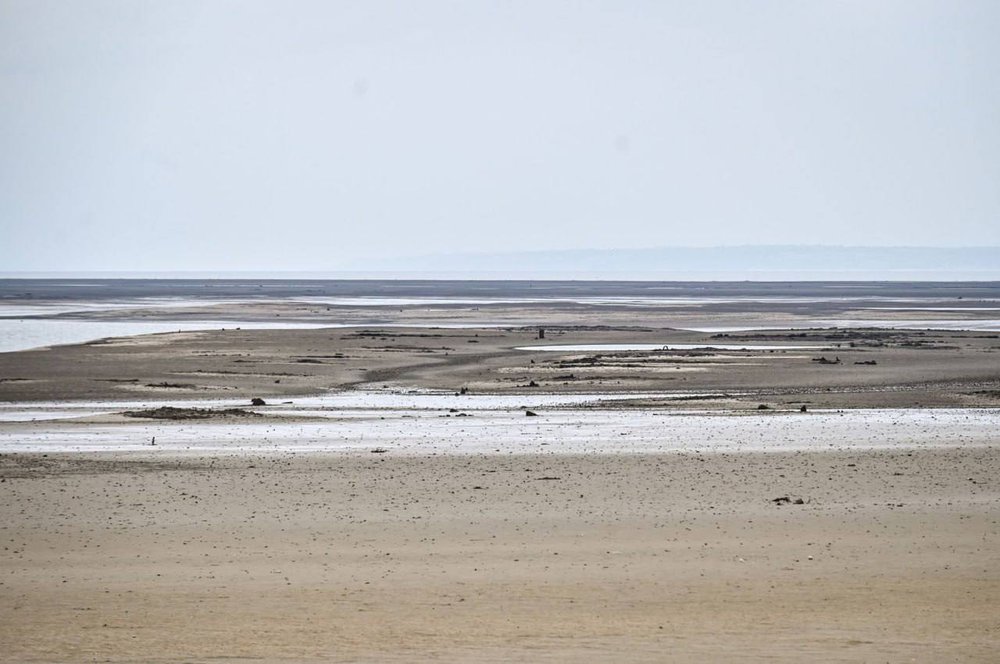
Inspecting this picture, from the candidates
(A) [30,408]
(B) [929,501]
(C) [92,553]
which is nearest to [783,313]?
(A) [30,408]

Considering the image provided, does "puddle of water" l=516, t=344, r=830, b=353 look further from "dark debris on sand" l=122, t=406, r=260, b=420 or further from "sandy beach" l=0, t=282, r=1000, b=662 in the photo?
"dark debris on sand" l=122, t=406, r=260, b=420

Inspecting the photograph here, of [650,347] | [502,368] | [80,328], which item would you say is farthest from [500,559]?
[80,328]

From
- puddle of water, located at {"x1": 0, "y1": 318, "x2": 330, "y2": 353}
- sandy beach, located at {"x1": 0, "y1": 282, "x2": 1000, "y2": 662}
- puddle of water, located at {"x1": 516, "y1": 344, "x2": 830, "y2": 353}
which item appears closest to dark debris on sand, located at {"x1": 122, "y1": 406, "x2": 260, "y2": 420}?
sandy beach, located at {"x1": 0, "y1": 282, "x2": 1000, "y2": 662}

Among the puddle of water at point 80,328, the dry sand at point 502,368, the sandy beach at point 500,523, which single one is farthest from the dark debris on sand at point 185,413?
the puddle of water at point 80,328

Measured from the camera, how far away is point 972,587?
11867mm

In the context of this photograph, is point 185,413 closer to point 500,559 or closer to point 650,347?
point 500,559

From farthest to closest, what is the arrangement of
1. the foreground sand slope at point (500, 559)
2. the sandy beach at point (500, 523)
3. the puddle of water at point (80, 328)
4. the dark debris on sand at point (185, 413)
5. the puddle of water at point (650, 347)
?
the puddle of water at point (80, 328) → the puddle of water at point (650, 347) → the dark debris on sand at point (185, 413) → the sandy beach at point (500, 523) → the foreground sand slope at point (500, 559)

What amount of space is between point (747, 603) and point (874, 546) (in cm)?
303

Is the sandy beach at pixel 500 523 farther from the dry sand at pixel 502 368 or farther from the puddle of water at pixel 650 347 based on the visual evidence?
the puddle of water at pixel 650 347

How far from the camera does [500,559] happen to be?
13.0 metres

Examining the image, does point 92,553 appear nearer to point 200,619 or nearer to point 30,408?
point 200,619

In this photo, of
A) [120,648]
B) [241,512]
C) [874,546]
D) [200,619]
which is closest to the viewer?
[120,648]

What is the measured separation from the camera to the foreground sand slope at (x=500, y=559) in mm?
10102

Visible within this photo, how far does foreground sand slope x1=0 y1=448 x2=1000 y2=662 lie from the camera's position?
1010 centimetres
